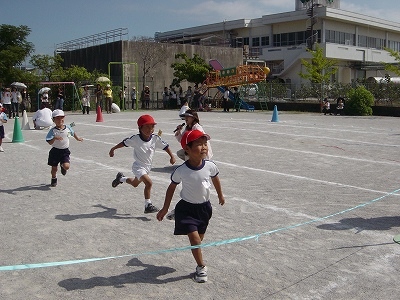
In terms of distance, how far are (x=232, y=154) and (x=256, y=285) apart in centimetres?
809

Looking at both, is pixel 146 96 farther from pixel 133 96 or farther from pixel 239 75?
pixel 239 75

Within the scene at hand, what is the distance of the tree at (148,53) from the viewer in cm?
3941

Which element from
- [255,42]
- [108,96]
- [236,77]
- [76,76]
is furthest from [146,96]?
[255,42]

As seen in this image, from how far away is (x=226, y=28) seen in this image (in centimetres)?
6291

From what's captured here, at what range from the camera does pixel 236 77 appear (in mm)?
32281

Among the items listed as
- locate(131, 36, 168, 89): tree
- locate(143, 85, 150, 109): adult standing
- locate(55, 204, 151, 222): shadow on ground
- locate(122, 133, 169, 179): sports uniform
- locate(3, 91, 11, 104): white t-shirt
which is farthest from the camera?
locate(131, 36, 168, 89): tree

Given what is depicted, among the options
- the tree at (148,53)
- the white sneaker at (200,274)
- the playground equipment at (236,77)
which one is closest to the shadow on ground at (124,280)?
the white sneaker at (200,274)

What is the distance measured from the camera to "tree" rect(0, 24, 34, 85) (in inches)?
1268

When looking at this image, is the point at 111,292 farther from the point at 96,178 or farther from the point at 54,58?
the point at 54,58

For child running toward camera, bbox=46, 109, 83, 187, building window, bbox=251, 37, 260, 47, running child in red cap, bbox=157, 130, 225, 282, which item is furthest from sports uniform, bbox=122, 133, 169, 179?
building window, bbox=251, 37, 260, 47

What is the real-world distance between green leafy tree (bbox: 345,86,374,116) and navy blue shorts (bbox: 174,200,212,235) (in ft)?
82.5

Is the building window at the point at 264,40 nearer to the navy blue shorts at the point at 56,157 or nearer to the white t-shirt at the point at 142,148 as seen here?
the navy blue shorts at the point at 56,157

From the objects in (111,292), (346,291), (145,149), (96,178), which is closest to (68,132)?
(96,178)

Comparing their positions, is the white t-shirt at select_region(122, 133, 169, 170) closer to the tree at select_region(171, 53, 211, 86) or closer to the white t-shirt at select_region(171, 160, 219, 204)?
the white t-shirt at select_region(171, 160, 219, 204)
